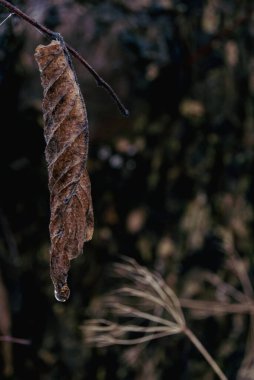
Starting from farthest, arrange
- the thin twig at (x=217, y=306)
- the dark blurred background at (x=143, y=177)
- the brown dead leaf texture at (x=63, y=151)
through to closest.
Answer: the thin twig at (x=217, y=306) → the dark blurred background at (x=143, y=177) → the brown dead leaf texture at (x=63, y=151)

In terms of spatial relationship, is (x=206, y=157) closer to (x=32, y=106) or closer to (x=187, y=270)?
(x=187, y=270)

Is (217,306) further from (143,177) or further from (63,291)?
(63,291)

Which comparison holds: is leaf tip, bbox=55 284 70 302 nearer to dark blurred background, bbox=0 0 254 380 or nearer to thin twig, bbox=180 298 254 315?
dark blurred background, bbox=0 0 254 380

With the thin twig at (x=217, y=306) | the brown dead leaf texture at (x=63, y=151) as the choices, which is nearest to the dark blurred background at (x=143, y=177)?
the thin twig at (x=217, y=306)

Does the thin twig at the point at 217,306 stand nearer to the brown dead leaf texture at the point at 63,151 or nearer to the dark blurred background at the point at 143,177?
the dark blurred background at the point at 143,177

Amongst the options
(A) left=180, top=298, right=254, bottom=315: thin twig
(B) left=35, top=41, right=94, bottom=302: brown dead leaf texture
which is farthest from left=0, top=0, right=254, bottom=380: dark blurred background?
(B) left=35, top=41, right=94, bottom=302: brown dead leaf texture

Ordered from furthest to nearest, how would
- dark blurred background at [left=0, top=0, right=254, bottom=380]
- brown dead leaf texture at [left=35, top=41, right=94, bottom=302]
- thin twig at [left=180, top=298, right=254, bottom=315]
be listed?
thin twig at [left=180, top=298, right=254, bottom=315] < dark blurred background at [left=0, top=0, right=254, bottom=380] < brown dead leaf texture at [left=35, top=41, right=94, bottom=302]
